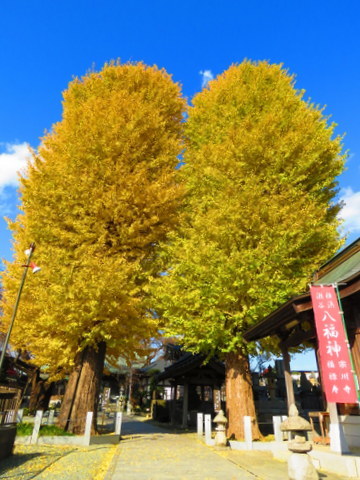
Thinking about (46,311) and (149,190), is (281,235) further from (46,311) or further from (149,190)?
(46,311)

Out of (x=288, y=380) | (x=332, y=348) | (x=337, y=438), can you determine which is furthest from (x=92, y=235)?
(x=337, y=438)

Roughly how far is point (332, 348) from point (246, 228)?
4.70m

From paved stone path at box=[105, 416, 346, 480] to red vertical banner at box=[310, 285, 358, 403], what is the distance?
4.95 feet

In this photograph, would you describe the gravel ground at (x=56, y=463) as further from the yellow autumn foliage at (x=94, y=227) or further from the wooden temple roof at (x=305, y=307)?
the wooden temple roof at (x=305, y=307)

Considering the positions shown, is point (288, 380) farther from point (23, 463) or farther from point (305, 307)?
point (23, 463)

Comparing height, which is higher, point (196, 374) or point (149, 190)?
point (149, 190)

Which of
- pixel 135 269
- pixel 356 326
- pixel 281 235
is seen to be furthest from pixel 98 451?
pixel 281 235

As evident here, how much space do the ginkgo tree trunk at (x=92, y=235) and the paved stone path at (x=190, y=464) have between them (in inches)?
119

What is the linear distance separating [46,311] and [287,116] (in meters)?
11.4

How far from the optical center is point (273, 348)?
990 cm

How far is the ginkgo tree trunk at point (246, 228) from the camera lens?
8.88 metres

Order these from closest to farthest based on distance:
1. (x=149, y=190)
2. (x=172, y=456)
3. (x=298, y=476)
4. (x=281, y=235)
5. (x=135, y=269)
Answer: (x=298, y=476) < (x=172, y=456) < (x=281, y=235) < (x=135, y=269) < (x=149, y=190)

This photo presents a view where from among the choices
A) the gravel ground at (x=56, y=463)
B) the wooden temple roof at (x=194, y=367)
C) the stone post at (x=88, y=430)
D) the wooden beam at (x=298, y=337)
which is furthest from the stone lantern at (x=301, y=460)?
the wooden temple roof at (x=194, y=367)

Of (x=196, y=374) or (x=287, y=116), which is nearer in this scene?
(x=287, y=116)
